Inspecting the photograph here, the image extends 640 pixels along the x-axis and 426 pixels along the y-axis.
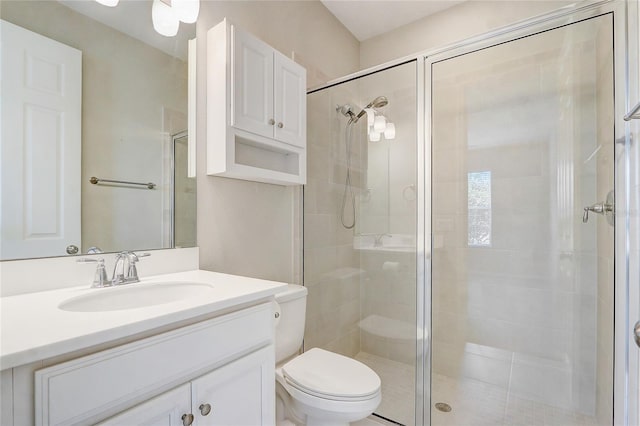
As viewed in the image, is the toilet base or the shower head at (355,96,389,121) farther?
the shower head at (355,96,389,121)

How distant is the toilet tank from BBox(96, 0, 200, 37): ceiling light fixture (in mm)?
1229

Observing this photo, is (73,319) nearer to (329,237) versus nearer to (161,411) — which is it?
(161,411)

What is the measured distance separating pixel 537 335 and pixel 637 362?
779 mm

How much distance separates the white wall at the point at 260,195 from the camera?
56.3 inches

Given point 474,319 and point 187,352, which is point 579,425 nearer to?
point 474,319

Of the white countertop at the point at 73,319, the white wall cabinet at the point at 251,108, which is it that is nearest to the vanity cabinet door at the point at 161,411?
the white countertop at the point at 73,319

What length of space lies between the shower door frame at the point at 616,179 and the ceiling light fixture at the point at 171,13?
1.13 m

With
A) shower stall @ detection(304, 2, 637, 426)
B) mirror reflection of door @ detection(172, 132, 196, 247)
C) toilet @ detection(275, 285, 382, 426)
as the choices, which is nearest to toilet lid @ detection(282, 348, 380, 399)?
toilet @ detection(275, 285, 382, 426)

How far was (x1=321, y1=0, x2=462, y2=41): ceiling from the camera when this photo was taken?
2.25 meters

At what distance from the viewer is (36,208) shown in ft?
→ 3.09

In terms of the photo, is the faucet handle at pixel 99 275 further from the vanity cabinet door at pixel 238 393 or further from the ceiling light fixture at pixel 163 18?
the ceiling light fixture at pixel 163 18

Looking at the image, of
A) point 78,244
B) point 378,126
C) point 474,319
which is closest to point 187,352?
point 78,244

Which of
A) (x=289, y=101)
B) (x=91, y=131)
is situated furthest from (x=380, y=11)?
(x=91, y=131)

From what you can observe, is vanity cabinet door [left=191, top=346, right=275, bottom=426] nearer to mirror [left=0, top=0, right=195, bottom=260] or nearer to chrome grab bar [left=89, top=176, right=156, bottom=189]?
mirror [left=0, top=0, right=195, bottom=260]
